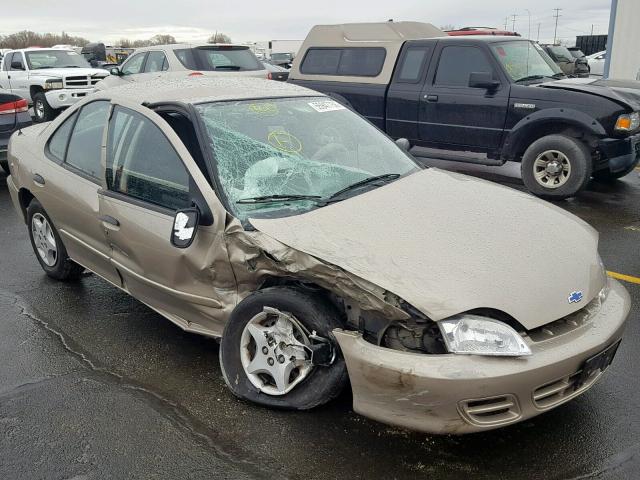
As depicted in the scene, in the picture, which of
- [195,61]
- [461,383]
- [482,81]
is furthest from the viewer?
[195,61]

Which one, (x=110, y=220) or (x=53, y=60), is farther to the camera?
(x=53, y=60)

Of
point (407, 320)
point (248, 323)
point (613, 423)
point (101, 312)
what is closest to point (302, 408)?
point (248, 323)

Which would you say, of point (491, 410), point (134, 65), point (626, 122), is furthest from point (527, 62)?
point (134, 65)

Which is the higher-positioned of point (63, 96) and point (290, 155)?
point (290, 155)

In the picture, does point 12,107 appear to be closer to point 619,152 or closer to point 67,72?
point 67,72

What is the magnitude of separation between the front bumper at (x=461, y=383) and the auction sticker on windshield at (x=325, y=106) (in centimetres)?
190

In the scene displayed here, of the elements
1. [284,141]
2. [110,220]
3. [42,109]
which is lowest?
[42,109]

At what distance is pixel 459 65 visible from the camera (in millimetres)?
7965

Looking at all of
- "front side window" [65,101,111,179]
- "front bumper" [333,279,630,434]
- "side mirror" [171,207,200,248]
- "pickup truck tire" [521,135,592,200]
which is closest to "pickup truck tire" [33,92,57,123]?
"front side window" [65,101,111,179]

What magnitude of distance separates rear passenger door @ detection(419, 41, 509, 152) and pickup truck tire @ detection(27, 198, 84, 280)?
4991 mm

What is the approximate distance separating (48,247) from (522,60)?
6.02 metres

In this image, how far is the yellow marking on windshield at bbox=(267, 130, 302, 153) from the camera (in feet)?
12.1

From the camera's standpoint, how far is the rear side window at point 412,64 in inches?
328

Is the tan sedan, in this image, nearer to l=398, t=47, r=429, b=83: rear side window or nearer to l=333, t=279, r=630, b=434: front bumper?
l=333, t=279, r=630, b=434: front bumper
